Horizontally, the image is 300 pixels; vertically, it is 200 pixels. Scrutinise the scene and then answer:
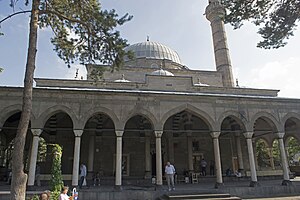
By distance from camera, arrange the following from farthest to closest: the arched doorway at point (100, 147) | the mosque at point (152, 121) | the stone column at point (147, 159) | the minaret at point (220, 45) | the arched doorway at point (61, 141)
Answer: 1. the minaret at point (220, 45)
2. the arched doorway at point (100, 147)
3. the arched doorway at point (61, 141)
4. the stone column at point (147, 159)
5. the mosque at point (152, 121)

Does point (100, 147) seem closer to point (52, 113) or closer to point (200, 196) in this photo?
point (52, 113)

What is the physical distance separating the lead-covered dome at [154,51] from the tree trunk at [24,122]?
14.5 m

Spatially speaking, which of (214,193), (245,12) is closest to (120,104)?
(214,193)

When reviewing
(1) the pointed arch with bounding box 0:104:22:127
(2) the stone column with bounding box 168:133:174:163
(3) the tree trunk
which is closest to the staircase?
(3) the tree trunk

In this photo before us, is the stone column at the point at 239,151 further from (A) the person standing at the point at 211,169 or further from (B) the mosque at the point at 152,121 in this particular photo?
(A) the person standing at the point at 211,169

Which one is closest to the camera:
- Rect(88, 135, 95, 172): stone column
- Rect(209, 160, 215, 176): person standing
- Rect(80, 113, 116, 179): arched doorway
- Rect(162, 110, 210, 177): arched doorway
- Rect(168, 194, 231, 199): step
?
Rect(168, 194, 231, 199): step

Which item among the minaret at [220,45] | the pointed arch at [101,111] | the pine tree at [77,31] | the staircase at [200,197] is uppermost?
the minaret at [220,45]

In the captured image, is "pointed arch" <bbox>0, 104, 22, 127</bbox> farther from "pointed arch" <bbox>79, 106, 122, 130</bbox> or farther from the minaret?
the minaret

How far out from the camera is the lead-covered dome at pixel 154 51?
22.1m

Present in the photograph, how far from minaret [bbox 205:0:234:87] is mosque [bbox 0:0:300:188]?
0.08m

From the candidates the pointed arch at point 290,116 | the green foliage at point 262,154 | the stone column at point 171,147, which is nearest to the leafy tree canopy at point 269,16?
the pointed arch at point 290,116

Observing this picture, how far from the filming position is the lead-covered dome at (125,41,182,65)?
869 inches

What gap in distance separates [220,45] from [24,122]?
17.9 meters

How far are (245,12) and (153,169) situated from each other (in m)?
11.0
